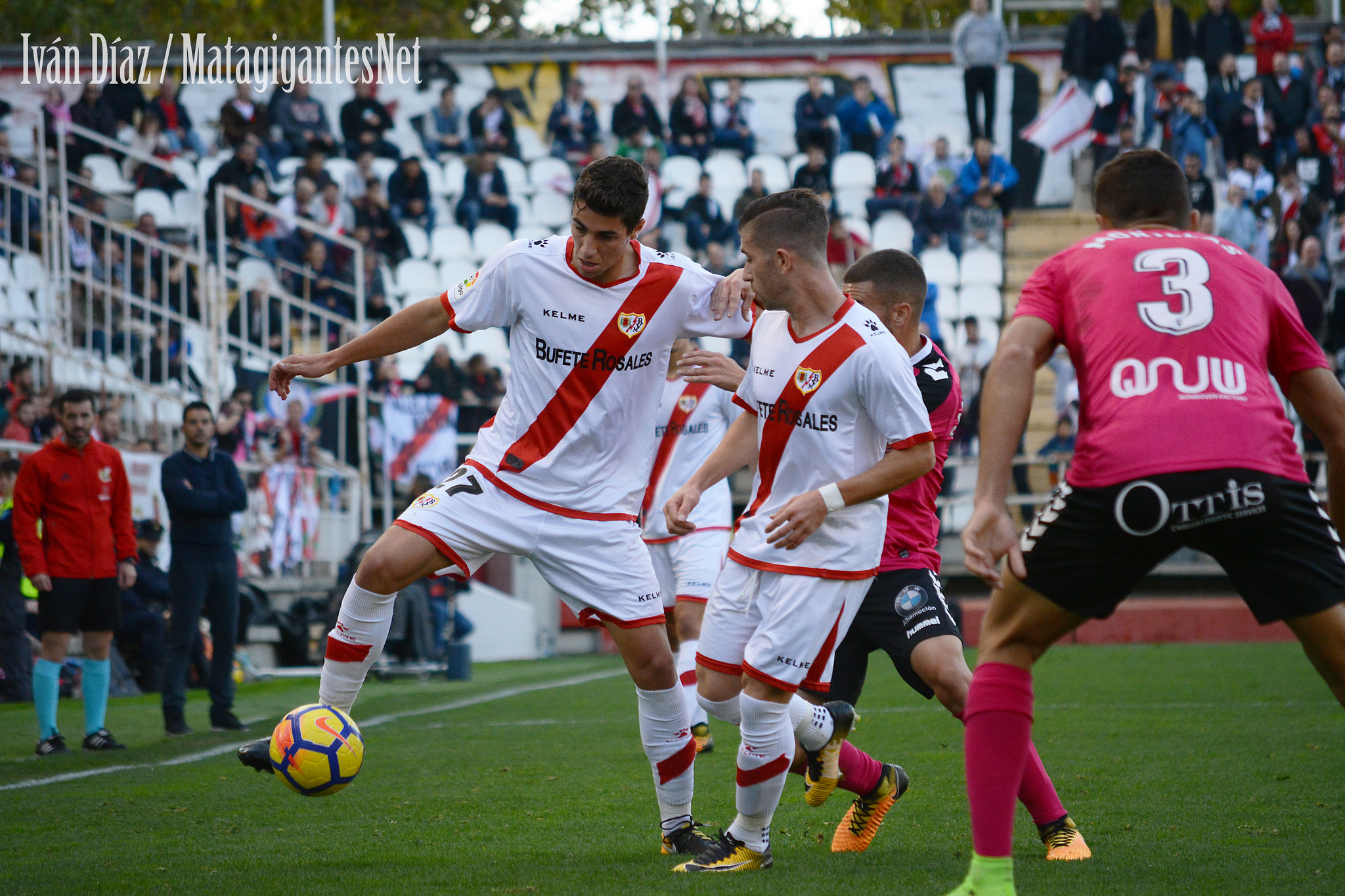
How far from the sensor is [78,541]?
9070mm

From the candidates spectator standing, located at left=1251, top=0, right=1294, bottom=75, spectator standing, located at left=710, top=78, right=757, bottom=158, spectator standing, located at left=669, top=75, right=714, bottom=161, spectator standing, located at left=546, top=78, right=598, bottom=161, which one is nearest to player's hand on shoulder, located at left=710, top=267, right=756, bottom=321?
spectator standing, located at left=669, top=75, right=714, bottom=161

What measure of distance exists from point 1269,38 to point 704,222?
30.8 feet

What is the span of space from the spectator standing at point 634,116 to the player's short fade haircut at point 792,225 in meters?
16.9

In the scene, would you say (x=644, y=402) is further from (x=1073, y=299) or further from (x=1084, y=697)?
(x=1084, y=697)

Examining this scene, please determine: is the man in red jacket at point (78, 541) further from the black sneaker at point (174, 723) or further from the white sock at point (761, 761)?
the white sock at point (761, 761)

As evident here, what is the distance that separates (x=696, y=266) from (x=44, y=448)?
5.80 meters

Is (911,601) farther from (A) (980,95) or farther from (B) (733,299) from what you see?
(A) (980,95)

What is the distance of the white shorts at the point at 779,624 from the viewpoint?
448cm

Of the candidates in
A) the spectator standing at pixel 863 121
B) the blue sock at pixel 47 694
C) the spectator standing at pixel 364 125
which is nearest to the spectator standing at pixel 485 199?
the spectator standing at pixel 364 125

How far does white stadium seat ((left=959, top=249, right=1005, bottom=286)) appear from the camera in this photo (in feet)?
66.8

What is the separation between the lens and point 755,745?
4547 millimetres

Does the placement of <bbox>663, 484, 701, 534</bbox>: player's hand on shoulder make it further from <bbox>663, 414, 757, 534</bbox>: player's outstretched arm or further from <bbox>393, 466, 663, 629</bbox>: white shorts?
<bbox>393, 466, 663, 629</bbox>: white shorts

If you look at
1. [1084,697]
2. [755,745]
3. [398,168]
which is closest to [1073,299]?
[755,745]

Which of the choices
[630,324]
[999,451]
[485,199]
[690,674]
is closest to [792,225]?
[630,324]
